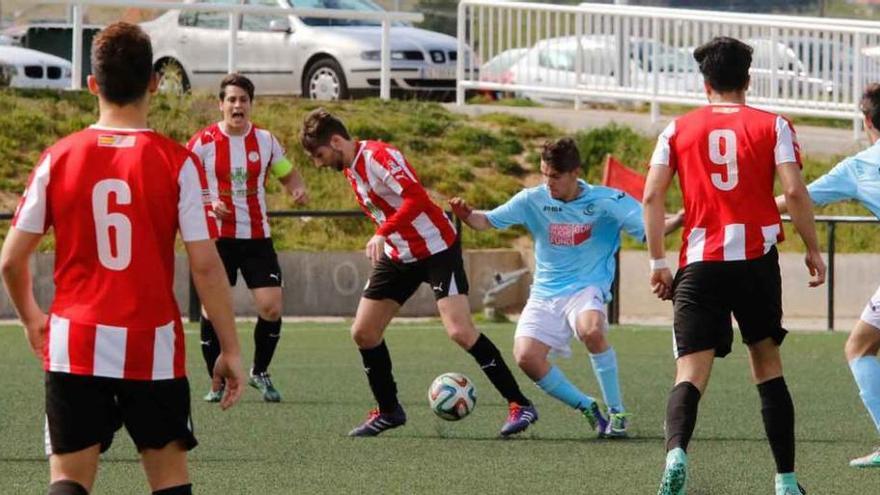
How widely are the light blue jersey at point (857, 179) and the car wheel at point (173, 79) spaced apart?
12.4m

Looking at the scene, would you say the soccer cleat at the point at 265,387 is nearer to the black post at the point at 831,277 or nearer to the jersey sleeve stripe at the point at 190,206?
the jersey sleeve stripe at the point at 190,206

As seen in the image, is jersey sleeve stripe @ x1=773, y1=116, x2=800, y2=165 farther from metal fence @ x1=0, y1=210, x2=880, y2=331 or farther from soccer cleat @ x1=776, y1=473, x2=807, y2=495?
metal fence @ x1=0, y1=210, x2=880, y2=331

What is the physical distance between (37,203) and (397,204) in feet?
14.2

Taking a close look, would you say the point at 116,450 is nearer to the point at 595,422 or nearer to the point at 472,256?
the point at 595,422

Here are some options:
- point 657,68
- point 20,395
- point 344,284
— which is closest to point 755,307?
point 20,395

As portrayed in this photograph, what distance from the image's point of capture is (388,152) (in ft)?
30.0

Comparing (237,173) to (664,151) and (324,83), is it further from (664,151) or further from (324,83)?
(324,83)

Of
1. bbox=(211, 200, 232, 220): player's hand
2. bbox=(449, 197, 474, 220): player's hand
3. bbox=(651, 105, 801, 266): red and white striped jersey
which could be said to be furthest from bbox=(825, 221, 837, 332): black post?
bbox=(651, 105, 801, 266): red and white striped jersey

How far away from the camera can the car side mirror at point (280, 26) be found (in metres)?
21.5

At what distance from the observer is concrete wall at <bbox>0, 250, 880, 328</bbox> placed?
A: 1688cm

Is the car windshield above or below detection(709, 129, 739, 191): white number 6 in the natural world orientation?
above

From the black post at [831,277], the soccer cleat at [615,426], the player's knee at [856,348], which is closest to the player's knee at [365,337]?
the soccer cleat at [615,426]

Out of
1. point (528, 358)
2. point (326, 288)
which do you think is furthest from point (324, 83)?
point (528, 358)

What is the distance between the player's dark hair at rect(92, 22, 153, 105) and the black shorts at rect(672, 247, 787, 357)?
2672 mm
